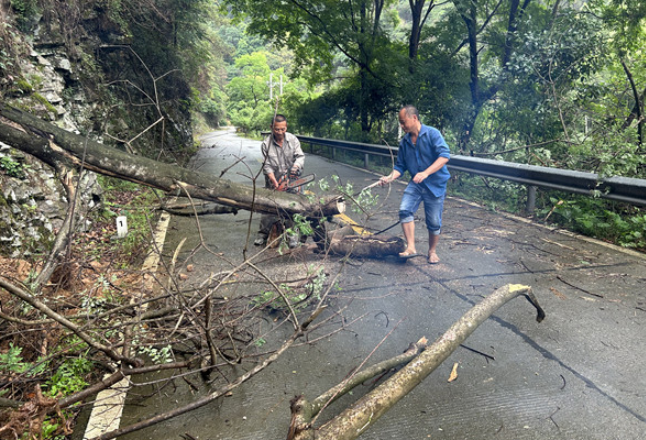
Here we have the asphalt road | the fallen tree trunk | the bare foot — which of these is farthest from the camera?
the bare foot

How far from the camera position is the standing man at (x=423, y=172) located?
5.11 meters

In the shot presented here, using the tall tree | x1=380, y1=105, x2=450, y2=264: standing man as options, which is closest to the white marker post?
x1=380, y1=105, x2=450, y2=264: standing man

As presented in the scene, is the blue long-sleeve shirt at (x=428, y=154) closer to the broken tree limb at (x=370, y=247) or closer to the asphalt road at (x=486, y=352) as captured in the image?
the broken tree limb at (x=370, y=247)

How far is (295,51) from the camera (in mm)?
20609

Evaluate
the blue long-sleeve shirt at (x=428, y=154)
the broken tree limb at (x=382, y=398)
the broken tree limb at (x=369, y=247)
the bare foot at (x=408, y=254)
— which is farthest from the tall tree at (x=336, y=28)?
the broken tree limb at (x=382, y=398)

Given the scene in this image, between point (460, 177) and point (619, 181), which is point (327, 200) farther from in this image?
point (460, 177)

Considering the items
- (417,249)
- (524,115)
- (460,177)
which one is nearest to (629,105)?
(524,115)

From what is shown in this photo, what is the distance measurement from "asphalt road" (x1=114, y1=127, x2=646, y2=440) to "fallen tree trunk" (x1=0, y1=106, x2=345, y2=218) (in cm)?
110

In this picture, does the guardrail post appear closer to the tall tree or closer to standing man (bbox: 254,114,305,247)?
standing man (bbox: 254,114,305,247)

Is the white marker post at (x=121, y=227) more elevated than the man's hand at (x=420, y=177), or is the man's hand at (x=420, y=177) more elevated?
the man's hand at (x=420, y=177)

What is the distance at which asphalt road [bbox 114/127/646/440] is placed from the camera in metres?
2.56

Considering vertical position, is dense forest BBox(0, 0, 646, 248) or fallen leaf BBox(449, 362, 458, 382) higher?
dense forest BBox(0, 0, 646, 248)

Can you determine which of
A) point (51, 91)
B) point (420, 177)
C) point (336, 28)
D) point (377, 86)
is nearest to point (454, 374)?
point (420, 177)

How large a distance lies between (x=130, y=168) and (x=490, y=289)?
4137mm
